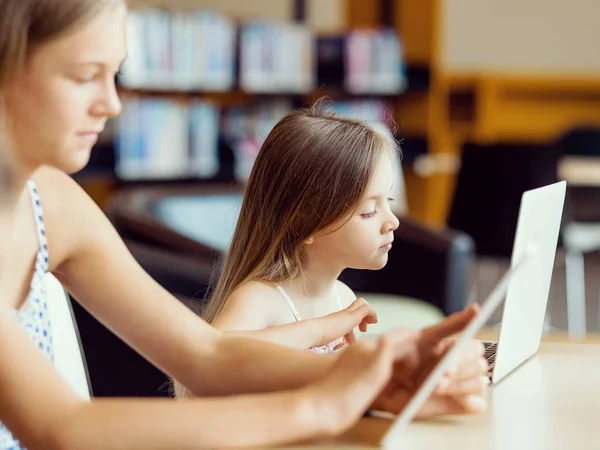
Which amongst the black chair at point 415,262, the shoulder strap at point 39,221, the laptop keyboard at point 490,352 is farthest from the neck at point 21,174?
the black chair at point 415,262

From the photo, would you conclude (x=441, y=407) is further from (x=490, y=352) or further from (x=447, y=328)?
(x=490, y=352)

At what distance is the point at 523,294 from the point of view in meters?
0.95

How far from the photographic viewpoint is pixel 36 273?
96cm

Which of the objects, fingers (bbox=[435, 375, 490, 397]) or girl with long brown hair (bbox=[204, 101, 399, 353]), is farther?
girl with long brown hair (bbox=[204, 101, 399, 353])

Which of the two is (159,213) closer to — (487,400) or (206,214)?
(206,214)

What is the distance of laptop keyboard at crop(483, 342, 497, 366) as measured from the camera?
1.04 m

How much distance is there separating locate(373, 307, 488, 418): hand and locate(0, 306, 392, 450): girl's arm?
3.5 inches

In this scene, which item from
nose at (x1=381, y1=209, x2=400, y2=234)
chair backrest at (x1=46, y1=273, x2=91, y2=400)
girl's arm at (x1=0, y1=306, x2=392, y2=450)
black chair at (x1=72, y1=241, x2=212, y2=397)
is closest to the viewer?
girl's arm at (x1=0, y1=306, x2=392, y2=450)

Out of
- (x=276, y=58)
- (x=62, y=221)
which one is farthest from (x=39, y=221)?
(x=276, y=58)

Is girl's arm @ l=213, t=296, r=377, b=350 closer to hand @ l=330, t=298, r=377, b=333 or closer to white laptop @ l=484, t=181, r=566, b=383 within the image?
hand @ l=330, t=298, r=377, b=333

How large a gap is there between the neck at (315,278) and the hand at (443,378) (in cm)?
26

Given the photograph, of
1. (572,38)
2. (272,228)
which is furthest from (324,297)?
(572,38)

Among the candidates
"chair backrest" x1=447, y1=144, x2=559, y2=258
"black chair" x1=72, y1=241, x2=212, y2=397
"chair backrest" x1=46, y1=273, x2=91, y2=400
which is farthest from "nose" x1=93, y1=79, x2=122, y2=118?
"chair backrest" x1=447, y1=144, x2=559, y2=258

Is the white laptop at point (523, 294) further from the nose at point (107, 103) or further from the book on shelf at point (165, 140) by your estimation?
the book on shelf at point (165, 140)
